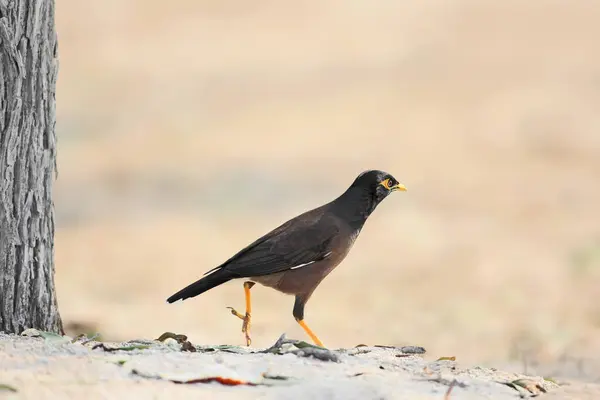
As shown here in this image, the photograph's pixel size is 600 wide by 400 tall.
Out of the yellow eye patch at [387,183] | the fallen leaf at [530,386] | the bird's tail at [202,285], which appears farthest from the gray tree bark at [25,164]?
the fallen leaf at [530,386]

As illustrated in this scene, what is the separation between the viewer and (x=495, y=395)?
17.4ft

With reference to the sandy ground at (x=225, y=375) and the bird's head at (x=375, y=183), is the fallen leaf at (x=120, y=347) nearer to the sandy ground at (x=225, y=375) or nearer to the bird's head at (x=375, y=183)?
the sandy ground at (x=225, y=375)

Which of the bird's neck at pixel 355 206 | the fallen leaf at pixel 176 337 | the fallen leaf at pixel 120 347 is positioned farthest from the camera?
the bird's neck at pixel 355 206

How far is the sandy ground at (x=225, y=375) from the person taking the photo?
4.82 metres

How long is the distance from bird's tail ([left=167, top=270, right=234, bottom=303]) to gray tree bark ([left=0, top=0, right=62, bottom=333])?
3.25 feet

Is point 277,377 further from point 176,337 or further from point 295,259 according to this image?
point 295,259

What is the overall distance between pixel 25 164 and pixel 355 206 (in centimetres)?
244

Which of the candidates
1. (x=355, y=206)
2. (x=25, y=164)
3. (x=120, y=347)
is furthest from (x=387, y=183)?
(x=25, y=164)

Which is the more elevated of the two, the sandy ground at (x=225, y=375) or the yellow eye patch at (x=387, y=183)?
the yellow eye patch at (x=387, y=183)

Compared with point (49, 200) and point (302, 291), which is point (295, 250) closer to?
point (302, 291)

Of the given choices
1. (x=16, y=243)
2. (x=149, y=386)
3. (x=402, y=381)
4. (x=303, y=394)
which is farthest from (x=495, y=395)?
(x=16, y=243)

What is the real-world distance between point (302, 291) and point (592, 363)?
2.31 metres

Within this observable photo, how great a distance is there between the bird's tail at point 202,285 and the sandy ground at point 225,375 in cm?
83

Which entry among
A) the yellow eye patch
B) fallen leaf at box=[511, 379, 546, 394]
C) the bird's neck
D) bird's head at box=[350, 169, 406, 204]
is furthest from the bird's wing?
fallen leaf at box=[511, 379, 546, 394]
